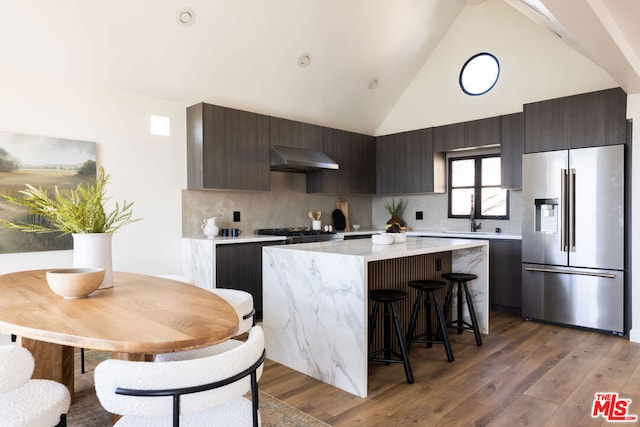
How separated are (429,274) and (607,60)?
213cm

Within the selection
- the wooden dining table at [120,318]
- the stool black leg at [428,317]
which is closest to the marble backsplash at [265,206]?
the wooden dining table at [120,318]

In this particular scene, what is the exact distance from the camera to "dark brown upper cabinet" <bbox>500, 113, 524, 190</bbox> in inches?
186

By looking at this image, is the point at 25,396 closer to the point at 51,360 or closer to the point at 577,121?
the point at 51,360

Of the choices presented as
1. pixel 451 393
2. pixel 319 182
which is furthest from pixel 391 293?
pixel 319 182

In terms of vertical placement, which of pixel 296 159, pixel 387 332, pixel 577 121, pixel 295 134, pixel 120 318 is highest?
pixel 295 134

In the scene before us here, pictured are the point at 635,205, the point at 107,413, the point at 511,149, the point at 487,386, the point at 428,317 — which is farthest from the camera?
the point at 511,149

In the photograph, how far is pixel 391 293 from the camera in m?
2.87

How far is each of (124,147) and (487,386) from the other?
3733 millimetres

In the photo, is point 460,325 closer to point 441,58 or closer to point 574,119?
point 574,119

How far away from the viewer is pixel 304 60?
182 inches

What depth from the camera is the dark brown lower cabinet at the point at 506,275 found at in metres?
4.56

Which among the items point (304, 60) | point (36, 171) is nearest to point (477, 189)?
point (304, 60)

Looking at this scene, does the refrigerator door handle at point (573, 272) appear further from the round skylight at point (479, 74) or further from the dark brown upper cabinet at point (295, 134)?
the dark brown upper cabinet at point (295, 134)

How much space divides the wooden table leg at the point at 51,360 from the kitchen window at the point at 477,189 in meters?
4.79
